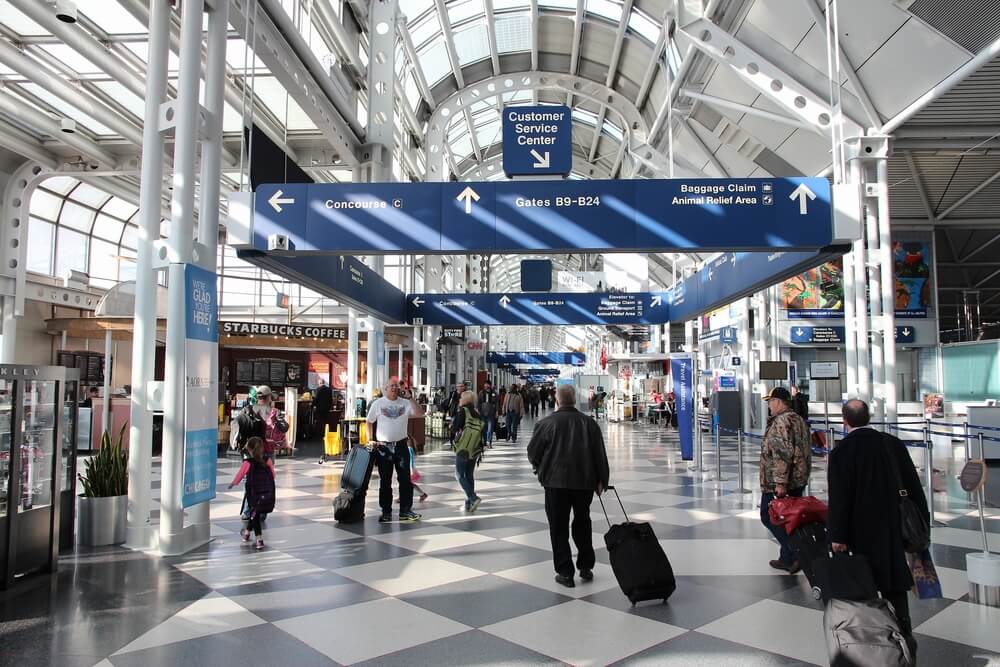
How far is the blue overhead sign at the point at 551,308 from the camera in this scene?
671 inches

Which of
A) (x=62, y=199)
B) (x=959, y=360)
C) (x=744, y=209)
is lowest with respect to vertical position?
(x=959, y=360)

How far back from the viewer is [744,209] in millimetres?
7562

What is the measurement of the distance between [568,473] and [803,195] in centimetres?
437


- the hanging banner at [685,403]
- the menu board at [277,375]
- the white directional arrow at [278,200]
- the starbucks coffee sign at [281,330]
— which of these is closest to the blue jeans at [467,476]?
the white directional arrow at [278,200]

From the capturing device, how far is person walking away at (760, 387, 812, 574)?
5516mm

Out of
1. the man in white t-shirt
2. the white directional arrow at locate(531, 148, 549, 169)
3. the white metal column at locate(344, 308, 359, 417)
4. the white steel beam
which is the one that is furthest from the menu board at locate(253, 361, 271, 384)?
the white steel beam

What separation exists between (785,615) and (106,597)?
4.76m

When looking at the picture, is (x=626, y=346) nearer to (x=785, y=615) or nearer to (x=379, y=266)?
(x=379, y=266)

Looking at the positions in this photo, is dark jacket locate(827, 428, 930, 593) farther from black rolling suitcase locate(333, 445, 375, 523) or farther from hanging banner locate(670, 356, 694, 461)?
hanging banner locate(670, 356, 694, 461)

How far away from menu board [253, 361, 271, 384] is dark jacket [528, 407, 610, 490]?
62.5 feet

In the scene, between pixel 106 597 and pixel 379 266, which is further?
pixel 379 266

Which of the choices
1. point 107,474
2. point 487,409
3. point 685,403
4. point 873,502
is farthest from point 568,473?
point 487,409

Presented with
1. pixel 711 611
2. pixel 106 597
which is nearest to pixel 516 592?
pixel 711 611

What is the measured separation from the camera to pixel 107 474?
6.89 meters
